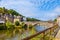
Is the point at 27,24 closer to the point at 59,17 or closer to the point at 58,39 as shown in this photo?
the point at 59,17

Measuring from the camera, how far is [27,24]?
64438mm

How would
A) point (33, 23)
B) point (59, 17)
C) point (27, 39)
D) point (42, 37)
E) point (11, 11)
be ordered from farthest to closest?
point (11, 11), point (33, 23), point (59, 17), point (42, 37), point (27, 39)

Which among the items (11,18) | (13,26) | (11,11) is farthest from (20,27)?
(11,11)

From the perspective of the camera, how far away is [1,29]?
2002 inches

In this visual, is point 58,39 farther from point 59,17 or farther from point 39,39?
point 59,17

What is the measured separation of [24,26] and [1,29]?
46.3 ft

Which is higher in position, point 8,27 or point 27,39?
point 27,39

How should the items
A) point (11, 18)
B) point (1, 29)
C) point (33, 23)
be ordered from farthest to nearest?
point (11, 18)
point (33, 23)
point (1, 29)

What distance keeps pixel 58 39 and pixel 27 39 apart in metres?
4.35

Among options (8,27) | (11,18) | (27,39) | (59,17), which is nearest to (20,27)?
(8,27)

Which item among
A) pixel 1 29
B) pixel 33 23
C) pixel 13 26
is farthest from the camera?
pixel 33 23

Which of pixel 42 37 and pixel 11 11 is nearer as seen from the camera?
pixel 42 37

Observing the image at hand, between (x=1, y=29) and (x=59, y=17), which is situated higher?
(x=59, y=17)

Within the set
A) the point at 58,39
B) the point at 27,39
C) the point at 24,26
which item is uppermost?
the point at 27,39
